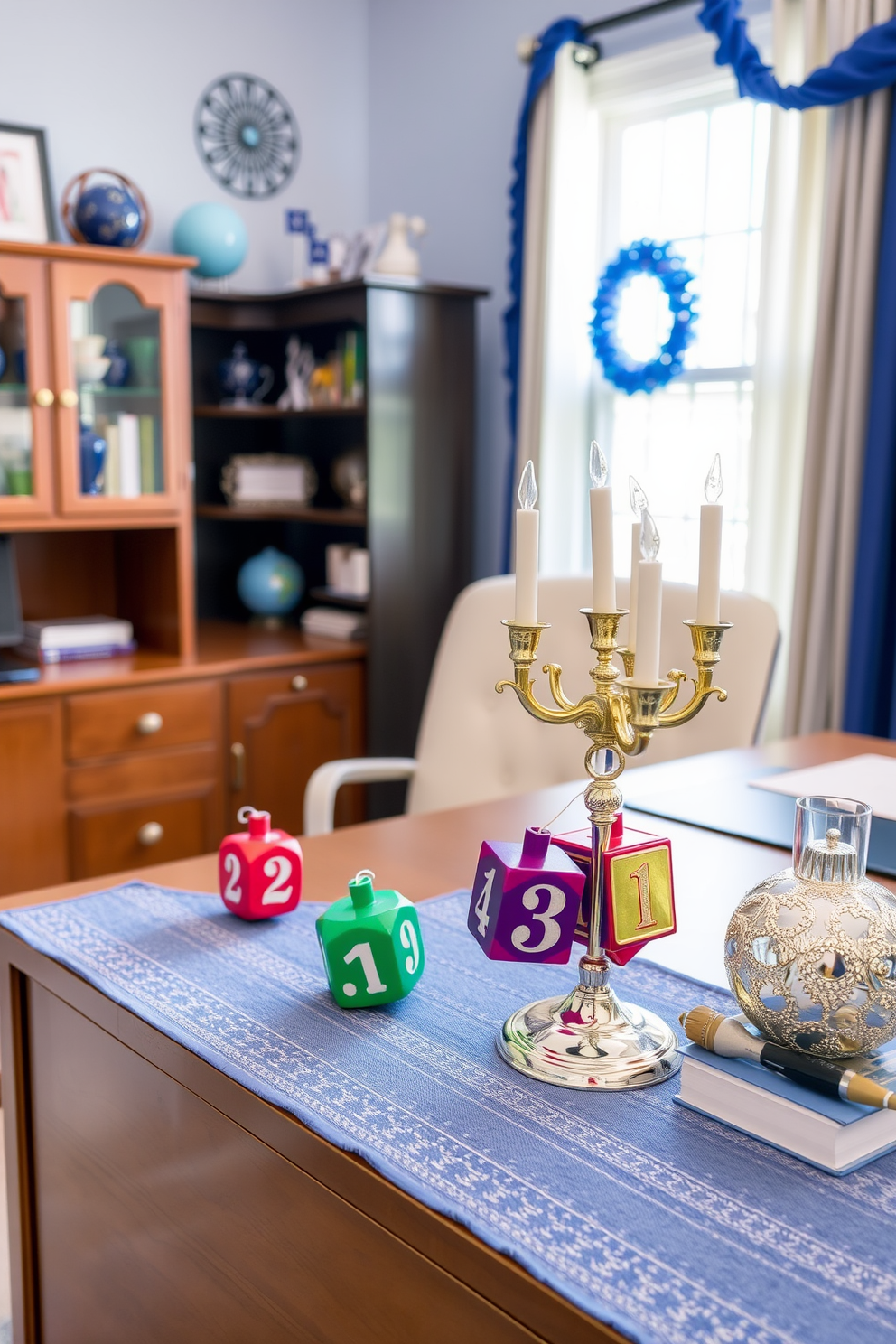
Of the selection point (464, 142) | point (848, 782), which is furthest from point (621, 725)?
point (464, 142)

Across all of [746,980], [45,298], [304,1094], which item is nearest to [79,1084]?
[304,1094]

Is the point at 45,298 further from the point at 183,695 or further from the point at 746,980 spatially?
the point at 746,980

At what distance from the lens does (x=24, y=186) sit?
3.07 meters

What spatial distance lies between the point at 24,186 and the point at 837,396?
2.03 metres

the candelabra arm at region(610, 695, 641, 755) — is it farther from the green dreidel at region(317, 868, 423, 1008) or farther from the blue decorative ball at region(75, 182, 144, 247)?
the blue decorative ball at region(75, 182, 144, 247)

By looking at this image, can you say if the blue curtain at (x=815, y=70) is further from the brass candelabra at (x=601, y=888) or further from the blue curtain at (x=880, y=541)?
the brass candelabra at (x=601, y=888)

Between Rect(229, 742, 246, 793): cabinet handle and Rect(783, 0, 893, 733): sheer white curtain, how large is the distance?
1290 millimetres

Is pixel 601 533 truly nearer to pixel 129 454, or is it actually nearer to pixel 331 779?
pixel 331 779

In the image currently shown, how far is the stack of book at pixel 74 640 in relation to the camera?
297 cm

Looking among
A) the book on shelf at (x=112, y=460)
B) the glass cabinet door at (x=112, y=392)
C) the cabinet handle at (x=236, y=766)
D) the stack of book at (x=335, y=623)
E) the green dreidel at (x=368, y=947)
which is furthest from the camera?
the stack of book at (x=335, y=623)

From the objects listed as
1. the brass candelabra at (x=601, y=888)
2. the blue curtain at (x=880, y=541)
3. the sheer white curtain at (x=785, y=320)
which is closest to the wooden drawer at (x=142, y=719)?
the sheer white curtain at (x=785, y=320)

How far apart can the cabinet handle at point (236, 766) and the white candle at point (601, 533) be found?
225 cm

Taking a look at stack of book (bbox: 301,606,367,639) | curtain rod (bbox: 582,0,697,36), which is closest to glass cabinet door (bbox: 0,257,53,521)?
stack of book (bbox: 301,606,367,639)

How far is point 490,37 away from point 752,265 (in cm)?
112
